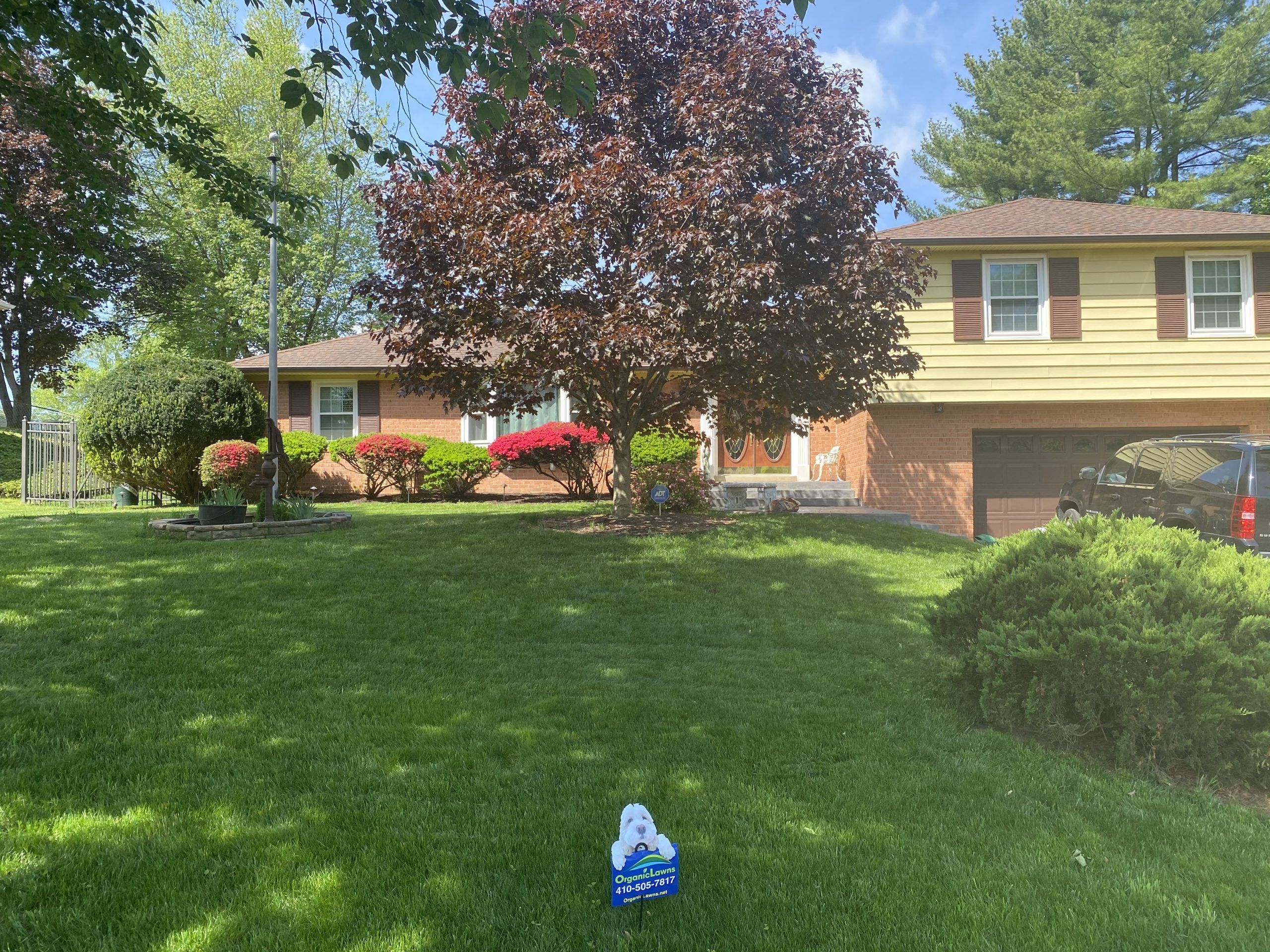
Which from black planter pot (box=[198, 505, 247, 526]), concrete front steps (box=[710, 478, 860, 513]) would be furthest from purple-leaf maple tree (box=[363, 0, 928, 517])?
concrete front steps (box=[710, 478, 860, 513])

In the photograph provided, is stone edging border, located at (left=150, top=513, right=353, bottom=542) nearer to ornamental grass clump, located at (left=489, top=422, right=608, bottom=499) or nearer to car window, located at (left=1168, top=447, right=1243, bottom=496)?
ornamental grass clump, located at (left=489, top=422, right=608, bottom=499)

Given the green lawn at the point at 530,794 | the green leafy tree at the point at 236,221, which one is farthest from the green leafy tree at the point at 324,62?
the green leafy tree at the point at 236,221

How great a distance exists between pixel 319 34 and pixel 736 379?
613 centimetres

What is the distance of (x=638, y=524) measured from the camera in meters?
10.6

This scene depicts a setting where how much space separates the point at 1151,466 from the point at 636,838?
9683mm

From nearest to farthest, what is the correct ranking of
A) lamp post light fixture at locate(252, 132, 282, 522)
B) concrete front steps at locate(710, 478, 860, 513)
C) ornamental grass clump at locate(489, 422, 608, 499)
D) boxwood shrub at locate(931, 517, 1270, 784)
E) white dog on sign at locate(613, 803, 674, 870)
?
1. white dog on sign at locate(613, 803, 674, 870)
2. boxwood shrub at locate(931, 517, 1270, 784)
3. lamp post light fixture at locate(252, 132, 282, 522)
4. concrete front steps at locate(710, 478, 860, 513)
5. ornamental grass clump at locate(489, 422, 608, 499)

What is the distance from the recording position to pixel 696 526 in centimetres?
1047

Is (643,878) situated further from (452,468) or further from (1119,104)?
(1119,104)

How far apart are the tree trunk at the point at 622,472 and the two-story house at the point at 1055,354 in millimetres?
2271

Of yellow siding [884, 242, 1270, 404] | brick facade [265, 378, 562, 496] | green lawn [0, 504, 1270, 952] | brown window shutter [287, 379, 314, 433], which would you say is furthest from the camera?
brown window shutter [287, 379, 314, 433]

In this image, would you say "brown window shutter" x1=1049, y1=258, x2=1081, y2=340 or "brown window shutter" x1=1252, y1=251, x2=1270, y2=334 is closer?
"brown window shutter" x1=1252, y1=251, x2=1270, y2=334

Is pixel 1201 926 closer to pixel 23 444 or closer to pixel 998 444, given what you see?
pixel 998 444

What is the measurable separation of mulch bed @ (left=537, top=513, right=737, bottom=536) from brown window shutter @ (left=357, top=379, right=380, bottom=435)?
327 inches

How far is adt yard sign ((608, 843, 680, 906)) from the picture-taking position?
7.81 feet
